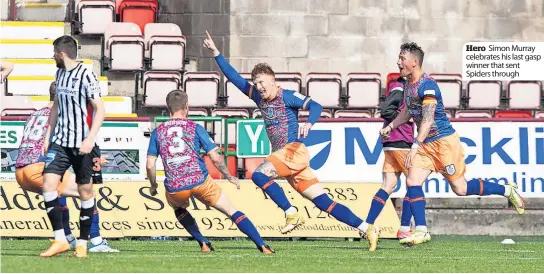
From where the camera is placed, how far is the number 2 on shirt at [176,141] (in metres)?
12.3

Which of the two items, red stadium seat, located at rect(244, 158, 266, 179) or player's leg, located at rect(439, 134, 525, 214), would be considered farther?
red stadium seat, located at rect(244, 158, 266, 179)

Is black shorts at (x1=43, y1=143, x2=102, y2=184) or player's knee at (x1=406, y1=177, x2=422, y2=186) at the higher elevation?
black shorts at (x1=43, y1=143, x2=102, y2=184)

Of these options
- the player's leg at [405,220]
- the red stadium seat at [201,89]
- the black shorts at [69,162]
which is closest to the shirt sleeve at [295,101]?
the player's leg at [405,220]

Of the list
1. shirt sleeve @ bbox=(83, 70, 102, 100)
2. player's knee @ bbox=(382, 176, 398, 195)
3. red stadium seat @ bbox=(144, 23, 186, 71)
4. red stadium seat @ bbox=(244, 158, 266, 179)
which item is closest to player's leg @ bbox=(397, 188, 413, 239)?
player's knee @ bbox=(382, 176, 398, 195)

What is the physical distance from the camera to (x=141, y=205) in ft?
54.9

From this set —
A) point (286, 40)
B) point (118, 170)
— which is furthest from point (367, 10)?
point (118, 170)

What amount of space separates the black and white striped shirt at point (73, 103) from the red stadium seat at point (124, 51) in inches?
418

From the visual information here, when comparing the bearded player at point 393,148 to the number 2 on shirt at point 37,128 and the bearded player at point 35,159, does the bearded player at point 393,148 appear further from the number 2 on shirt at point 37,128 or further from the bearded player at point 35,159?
the number 2 on shirt at point 37,128

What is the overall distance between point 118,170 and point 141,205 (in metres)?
0.88

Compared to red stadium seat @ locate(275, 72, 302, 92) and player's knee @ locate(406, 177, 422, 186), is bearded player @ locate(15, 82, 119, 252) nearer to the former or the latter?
player's knee @ locate(406, 177, 422, 186)

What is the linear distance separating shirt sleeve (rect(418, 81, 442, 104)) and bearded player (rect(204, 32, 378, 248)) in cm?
100

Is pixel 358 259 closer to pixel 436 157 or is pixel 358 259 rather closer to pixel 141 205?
pixel 436 157

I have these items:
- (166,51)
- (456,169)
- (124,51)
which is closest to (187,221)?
(456,169)

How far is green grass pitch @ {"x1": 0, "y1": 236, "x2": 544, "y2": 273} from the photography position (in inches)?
425
